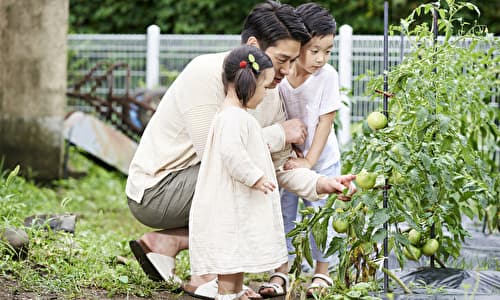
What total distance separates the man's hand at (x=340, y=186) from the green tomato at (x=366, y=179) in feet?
0.59

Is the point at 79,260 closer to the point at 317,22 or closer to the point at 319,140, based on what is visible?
the point at 319,140

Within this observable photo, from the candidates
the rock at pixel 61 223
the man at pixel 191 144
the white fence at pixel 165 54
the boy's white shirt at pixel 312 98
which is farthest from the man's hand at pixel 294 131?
the white fence at pixel 165 54

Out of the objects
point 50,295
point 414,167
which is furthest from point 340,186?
point 50,295

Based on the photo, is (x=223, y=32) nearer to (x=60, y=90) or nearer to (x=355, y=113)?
(x=355, y=113)

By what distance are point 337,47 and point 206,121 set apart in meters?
4.72

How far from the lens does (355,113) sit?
8.00 meters

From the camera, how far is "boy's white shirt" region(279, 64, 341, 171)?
3.38 metres

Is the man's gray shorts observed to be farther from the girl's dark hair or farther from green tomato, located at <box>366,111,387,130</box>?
green tomato, located at <box>366,111,387,130</box>

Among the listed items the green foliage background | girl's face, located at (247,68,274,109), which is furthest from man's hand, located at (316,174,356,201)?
the green foliage background

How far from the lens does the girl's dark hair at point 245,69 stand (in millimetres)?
2885

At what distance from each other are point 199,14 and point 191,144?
28.0ft

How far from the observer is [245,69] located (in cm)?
288

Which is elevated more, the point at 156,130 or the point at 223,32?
the point at 223,32

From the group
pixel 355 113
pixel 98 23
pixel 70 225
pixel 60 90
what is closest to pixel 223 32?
pixel 98 23
